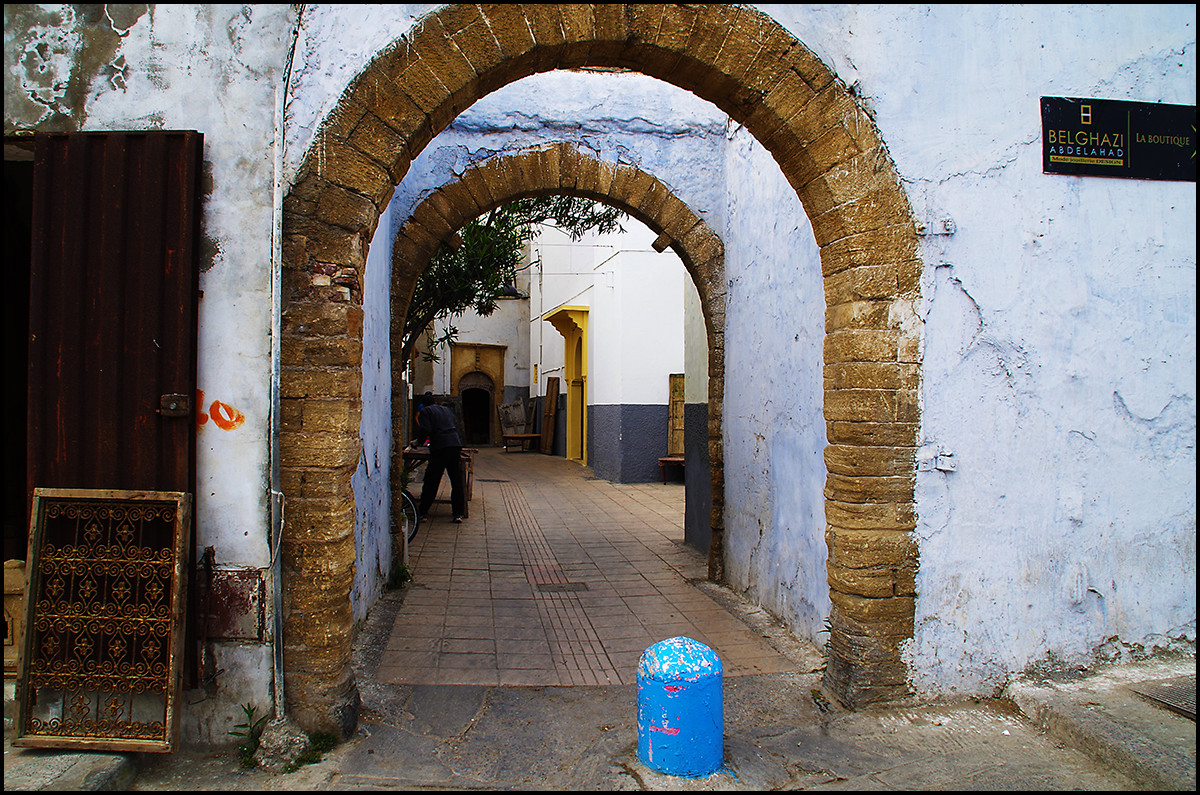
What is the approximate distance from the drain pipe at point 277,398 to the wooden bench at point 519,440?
17.5 metres

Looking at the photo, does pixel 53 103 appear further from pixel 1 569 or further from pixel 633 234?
pixel 633 234

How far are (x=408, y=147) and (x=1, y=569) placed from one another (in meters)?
2.26

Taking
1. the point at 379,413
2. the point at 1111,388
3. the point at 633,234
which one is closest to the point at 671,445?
the point at 633,234

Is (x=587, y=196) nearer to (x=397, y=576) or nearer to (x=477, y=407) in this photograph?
(x=397, y=576)

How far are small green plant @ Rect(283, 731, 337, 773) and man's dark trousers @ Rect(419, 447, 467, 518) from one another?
5.44 m

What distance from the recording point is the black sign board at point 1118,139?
3.43 metres

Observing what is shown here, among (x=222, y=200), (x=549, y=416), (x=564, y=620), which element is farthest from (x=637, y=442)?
(x=222, y=200)

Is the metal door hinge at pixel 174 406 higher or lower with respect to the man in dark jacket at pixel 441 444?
higher

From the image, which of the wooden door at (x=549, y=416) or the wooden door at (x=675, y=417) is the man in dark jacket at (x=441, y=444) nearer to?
the wooden door at (x=675, y=417)

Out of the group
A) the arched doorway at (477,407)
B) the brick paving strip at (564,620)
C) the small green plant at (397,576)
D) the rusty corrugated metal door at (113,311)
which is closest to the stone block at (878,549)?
the brick paving strip at (564,620)

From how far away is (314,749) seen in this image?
2.85 meters

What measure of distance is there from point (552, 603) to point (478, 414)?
2026cm

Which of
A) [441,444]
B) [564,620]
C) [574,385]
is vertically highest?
[574,385]

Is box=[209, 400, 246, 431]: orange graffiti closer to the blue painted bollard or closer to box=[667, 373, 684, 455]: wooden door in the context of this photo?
the blue painted bollard
